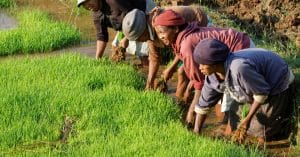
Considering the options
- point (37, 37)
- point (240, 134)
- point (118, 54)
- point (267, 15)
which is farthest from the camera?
point (267, 15)

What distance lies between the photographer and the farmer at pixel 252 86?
488cm

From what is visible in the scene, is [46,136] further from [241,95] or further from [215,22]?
[215,22]

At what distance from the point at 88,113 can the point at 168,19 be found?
1.16 m

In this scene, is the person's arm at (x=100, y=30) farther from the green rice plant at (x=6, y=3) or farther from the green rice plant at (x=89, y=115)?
the green rice plant at (x=6, y=3)

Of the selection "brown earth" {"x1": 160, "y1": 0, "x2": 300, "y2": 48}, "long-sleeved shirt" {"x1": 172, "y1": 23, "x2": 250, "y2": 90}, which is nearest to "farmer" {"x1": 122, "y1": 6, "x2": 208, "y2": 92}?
"long-sleeved shirt" {"x1": 172, "y1": 23, "x2": 250, "y2": 90}

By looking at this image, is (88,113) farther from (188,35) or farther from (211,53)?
(211,53)

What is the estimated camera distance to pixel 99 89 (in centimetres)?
636

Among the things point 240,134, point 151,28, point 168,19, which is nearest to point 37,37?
point 151,28

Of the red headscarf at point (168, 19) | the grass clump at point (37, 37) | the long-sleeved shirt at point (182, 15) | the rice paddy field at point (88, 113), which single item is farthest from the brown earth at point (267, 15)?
the red headscarf at point (168, 19)

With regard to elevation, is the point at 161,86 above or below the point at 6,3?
below

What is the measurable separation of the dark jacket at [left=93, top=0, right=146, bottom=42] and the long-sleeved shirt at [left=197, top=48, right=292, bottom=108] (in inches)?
72.9

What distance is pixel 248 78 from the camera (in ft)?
16.0

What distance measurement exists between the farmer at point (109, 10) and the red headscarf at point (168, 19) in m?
1.21

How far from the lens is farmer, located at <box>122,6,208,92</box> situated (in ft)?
19.4
